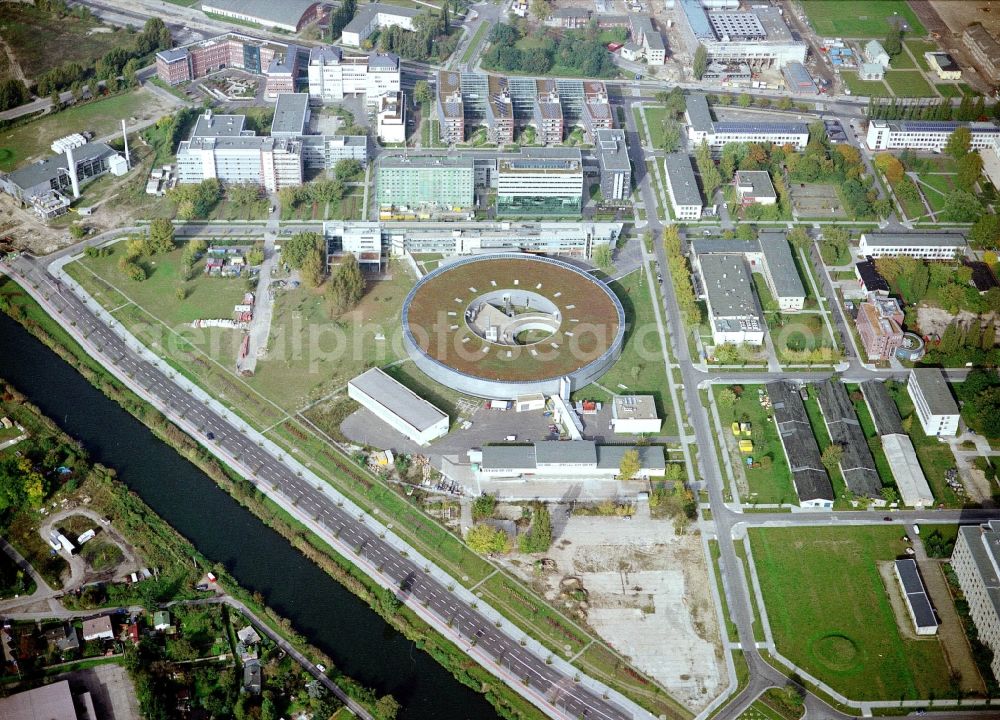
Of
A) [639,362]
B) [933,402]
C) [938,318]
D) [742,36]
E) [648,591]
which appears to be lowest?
[648,591]

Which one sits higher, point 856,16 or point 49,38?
point 856,16

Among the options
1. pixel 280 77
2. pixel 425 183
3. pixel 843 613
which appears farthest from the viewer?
pixel 280 77

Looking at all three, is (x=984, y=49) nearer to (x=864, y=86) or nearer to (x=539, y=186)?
(x=864, y=86)

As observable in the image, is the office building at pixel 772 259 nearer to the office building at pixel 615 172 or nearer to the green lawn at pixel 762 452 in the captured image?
the office building at pixel 615 172

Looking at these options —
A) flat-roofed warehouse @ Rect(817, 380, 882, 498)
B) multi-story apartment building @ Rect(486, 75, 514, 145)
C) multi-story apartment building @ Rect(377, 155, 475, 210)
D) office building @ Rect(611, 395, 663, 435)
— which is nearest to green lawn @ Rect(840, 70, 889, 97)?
multi-story apartment building @ Rect(486, 75, 514, 145)

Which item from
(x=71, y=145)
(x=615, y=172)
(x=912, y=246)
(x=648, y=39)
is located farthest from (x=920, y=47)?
(x=71, y=145)
